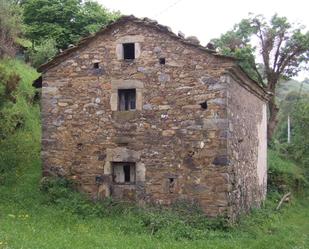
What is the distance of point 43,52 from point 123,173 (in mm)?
11729

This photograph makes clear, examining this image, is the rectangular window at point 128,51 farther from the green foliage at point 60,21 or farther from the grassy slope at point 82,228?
the green foliage at point 60,21

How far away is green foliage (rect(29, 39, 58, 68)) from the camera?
21844mm

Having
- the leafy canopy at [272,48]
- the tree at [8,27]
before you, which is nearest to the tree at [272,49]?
the leafy canopy at [272,48]

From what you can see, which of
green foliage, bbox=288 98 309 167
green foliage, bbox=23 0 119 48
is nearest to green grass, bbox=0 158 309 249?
green foliage, bbox=288 98 309 167

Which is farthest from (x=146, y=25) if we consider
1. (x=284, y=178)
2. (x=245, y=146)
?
(x=284, y=178)

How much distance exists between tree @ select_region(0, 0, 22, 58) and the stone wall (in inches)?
443

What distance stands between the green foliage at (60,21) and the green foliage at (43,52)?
134 cm

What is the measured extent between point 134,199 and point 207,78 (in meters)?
3.68

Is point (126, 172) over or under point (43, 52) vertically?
under

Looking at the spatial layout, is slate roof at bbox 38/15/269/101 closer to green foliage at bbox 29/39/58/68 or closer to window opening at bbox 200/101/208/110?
window opening at bbox 200/101/208/110

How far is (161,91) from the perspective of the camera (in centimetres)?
1196

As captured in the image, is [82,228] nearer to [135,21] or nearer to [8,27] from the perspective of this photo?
[135,21]

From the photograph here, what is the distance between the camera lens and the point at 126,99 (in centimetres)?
1247

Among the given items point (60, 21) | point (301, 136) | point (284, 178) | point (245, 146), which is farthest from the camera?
point (60, 21)
